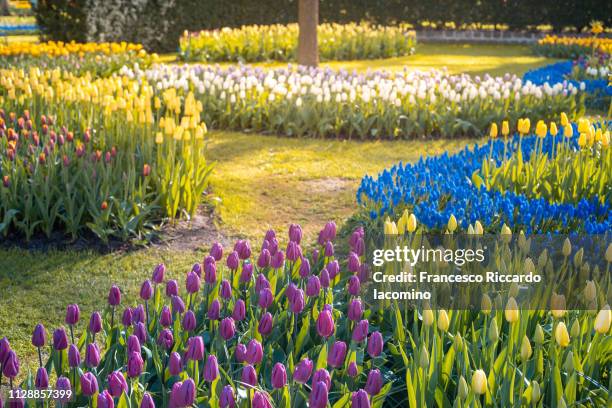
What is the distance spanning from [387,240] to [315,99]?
5849 mm

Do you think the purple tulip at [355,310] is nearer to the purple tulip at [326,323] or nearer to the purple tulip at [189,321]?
the purple tulip at [326,323]

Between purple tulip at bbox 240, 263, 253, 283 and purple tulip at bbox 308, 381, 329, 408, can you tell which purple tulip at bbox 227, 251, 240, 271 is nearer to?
purple tulip at bbox 240, 263, 253, 283

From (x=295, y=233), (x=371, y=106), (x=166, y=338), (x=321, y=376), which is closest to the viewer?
(x=321, y=376)

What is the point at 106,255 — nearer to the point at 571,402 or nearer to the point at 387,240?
the point at 387,240

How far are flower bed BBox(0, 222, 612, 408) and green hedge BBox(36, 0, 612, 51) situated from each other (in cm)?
1615

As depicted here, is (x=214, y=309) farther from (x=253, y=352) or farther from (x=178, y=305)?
(x=253, y=352)

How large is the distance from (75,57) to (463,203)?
850 centimetres

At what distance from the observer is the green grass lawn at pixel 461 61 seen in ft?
51.4

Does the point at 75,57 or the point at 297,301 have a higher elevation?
the point at 75,57

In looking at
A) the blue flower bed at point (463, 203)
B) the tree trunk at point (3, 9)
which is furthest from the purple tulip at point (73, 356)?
the tree trunk at point (3, 9)

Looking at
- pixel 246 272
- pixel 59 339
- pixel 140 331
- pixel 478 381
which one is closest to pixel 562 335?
pixel 478 381

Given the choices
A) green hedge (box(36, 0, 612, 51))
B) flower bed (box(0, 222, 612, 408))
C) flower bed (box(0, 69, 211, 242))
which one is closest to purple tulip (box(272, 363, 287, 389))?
flower bed (box(0, 222, 612, 408))

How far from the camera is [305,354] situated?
2.66m

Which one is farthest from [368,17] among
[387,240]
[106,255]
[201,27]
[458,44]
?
[387,240]
